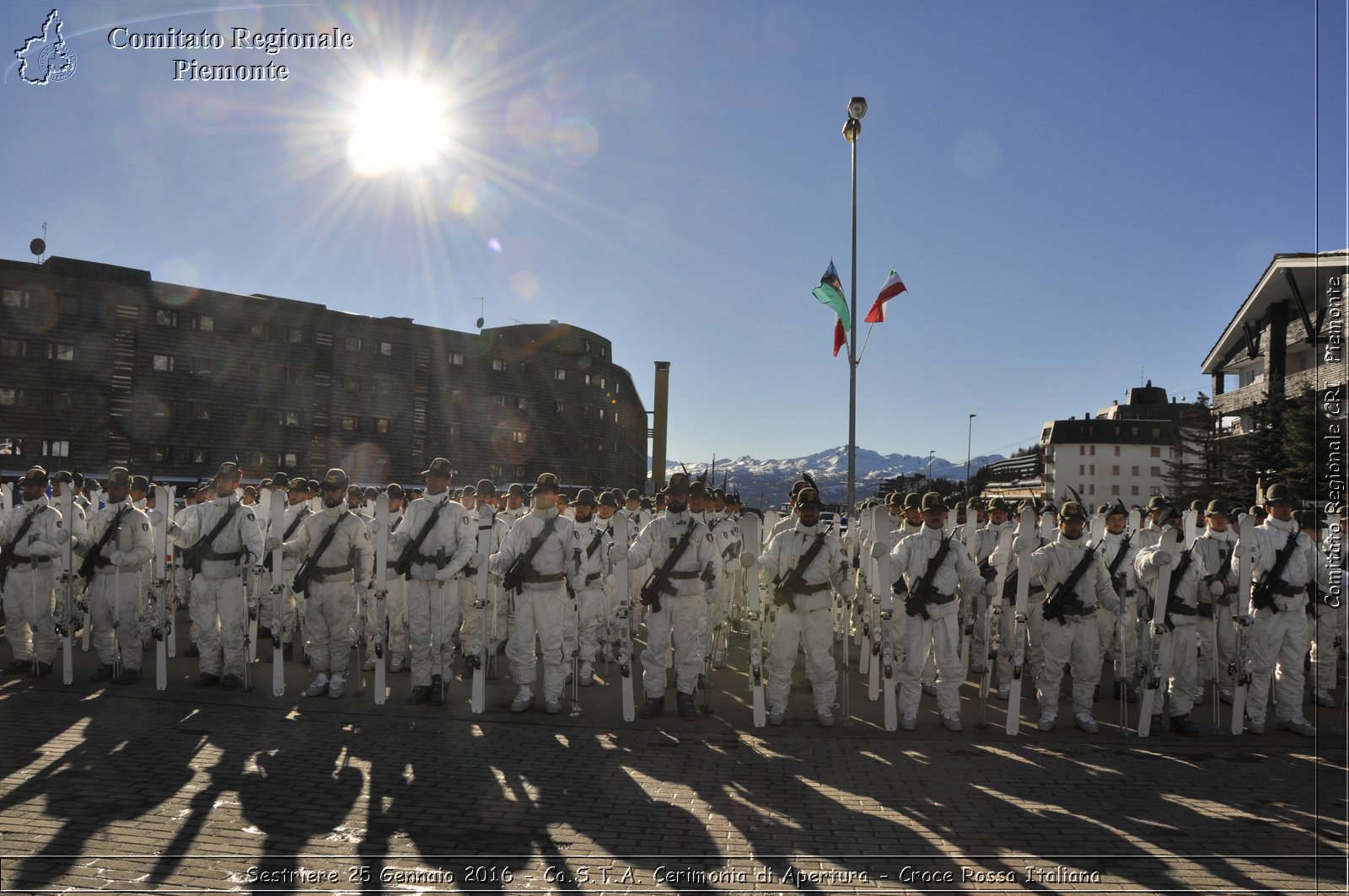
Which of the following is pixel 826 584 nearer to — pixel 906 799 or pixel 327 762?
pixel 906 799

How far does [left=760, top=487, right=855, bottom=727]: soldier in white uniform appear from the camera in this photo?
834cm

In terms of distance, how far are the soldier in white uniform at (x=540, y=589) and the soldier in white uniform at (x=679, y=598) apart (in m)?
0.73

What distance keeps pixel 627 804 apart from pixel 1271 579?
7594 millimetres

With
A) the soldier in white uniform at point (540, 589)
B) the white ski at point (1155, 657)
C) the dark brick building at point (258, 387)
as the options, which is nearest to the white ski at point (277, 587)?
the soldier in white uniform at point (540, 589)

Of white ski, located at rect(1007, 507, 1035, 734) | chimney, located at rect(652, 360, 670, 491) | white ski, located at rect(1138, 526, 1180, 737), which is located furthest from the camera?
chimney, located at rect(652, 360, 670, 491)

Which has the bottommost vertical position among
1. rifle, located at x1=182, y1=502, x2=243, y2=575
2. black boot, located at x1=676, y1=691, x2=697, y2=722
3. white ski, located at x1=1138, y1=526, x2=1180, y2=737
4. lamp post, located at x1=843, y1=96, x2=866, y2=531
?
black boot, located at x1=676, y1=691, x2=697, y2=722

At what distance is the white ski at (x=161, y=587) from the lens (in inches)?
362

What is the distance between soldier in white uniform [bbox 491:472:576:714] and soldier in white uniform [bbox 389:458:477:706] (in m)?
0.66

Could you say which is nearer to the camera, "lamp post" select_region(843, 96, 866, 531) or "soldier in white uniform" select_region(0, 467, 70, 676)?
"soldier in white uniform" select_region(0, 467, 70, 676)

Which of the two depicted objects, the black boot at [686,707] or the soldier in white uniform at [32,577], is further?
the soldier in white uniform at [32,577]

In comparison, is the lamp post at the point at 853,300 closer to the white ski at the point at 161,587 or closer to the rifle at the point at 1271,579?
the rifle at the point at 1271,579

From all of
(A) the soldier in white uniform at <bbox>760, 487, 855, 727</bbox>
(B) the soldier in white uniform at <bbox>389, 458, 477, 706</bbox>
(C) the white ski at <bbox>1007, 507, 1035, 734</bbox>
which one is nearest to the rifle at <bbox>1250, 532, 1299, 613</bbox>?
(C) the white ski at <bbox>1007, 507, 1035, 734</bbox>

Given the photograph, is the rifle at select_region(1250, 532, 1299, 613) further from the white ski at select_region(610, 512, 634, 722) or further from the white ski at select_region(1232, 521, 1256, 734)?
the white ski at select_region(610, 512, 634, 722)

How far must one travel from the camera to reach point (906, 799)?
620cm
